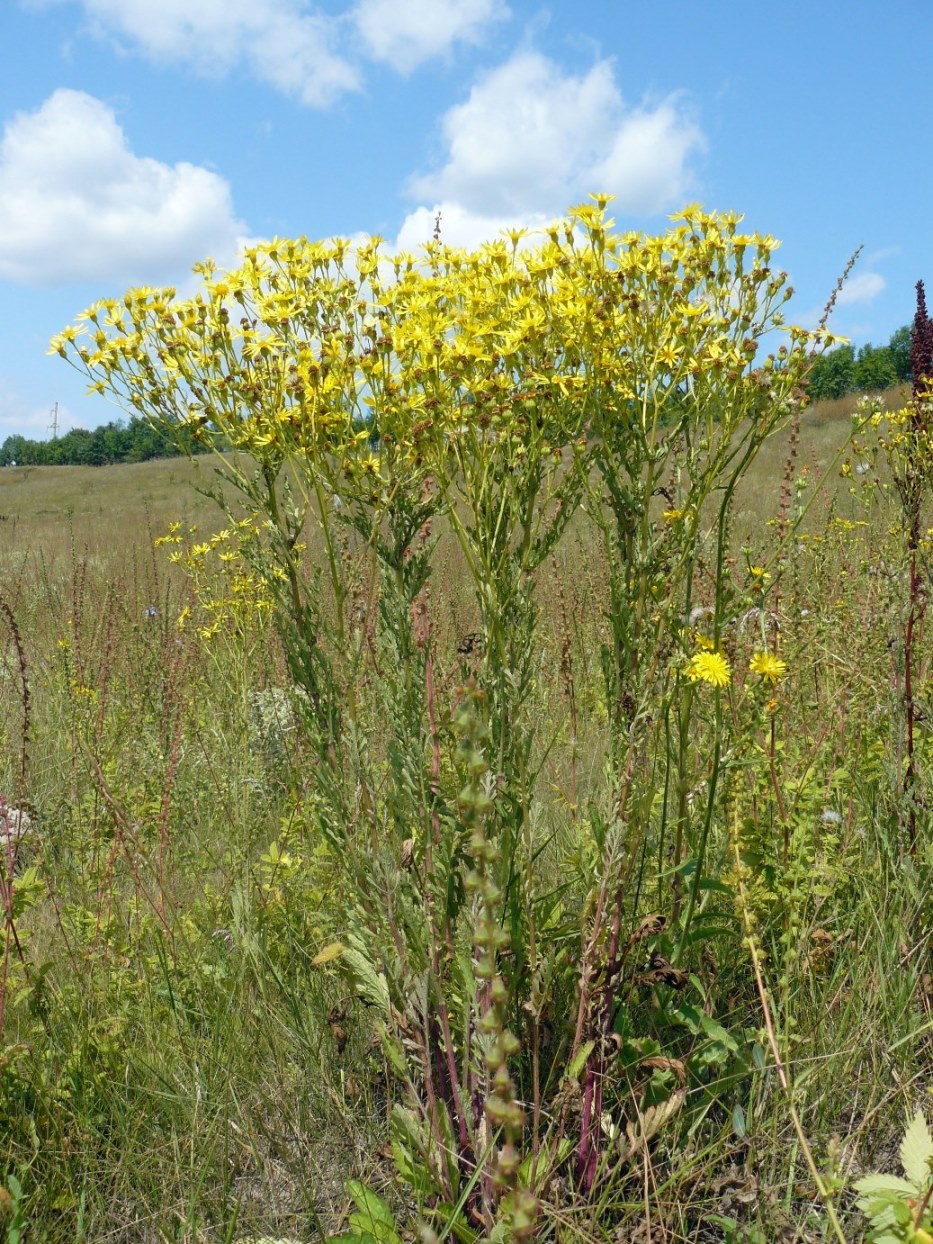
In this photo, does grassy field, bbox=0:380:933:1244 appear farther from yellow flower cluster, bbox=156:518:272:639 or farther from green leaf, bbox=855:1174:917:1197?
yellow flower cluster, bbox=156:518:272:639

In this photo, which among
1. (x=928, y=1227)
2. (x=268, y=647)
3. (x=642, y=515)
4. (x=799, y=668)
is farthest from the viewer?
(x=268, y=647)

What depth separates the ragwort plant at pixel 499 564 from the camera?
1761mm

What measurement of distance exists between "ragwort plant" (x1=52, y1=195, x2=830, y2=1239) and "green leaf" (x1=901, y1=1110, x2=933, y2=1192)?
460 mm

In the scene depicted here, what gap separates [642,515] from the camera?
1.87m

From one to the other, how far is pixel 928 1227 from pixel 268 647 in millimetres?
3876

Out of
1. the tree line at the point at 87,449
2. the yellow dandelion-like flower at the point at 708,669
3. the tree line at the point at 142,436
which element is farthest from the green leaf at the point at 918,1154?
the tree line at the point at 87,449

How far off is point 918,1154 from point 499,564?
1.23 m

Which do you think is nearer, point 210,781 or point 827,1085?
point 827,1085

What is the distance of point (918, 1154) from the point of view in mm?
1421

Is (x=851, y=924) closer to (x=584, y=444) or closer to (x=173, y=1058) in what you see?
(x=584, y=444)

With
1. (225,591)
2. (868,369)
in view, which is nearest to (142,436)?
(868,369)

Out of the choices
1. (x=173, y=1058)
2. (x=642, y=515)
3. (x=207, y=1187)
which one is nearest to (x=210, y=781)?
(x=173, y=1058)

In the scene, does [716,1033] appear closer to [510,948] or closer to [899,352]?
[510,948]

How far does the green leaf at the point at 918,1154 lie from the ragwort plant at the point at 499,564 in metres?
0.46
